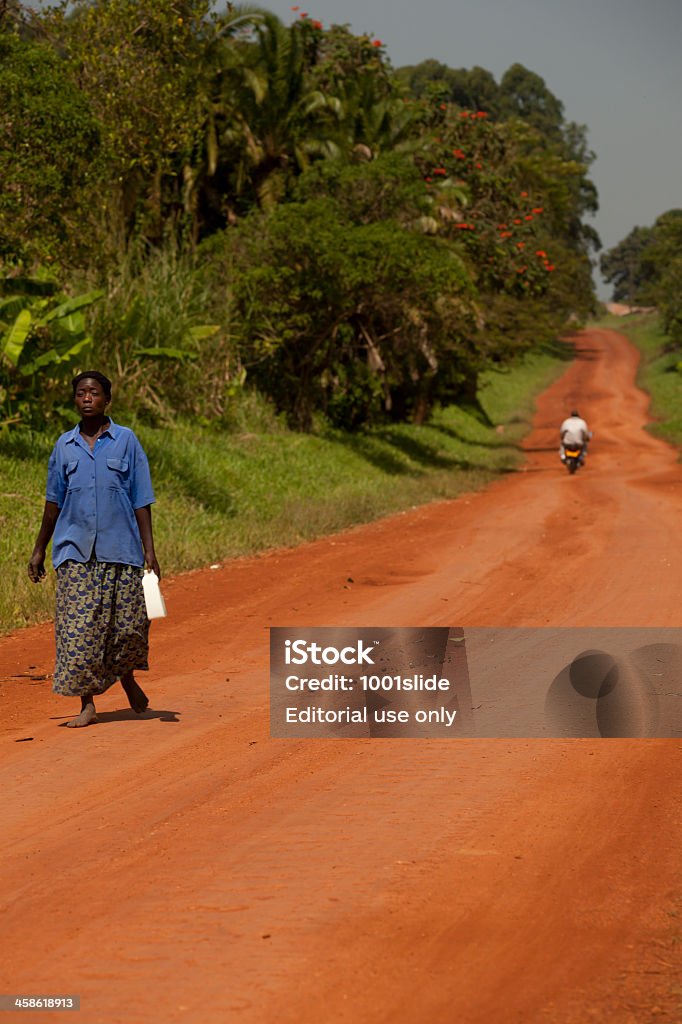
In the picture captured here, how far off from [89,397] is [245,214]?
22.3 metres

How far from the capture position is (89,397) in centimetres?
692

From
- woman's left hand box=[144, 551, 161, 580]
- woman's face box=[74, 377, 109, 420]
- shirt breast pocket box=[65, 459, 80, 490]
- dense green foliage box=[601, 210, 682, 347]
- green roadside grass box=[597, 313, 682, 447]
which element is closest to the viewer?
woman's face box=[74, 377, 109, 420]

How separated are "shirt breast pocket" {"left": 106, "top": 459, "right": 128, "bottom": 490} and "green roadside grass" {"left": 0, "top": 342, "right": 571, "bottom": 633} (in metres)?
4.12

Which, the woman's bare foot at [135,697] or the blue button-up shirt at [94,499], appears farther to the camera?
the woman's bare foot at [135,697]

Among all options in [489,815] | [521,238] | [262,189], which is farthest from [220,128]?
[489,815]

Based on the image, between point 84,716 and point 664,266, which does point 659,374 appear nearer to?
point 664,266

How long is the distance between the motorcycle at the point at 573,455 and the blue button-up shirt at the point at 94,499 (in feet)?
71.8

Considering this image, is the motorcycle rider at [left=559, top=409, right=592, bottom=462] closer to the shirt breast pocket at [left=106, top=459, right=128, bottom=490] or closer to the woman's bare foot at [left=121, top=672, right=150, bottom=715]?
the woman's bare foot at [left=121, top=672, right=150, bottom=715]

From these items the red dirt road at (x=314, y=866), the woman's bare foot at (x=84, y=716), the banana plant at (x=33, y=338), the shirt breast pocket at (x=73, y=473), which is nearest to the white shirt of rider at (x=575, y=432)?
the banana plant at (x=33, y=338)

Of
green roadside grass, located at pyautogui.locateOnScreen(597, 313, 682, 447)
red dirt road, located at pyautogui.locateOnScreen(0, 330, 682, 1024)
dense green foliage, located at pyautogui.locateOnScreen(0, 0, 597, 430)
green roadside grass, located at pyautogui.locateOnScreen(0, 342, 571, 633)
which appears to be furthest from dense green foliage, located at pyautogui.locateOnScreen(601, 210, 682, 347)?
red dirt road, located at pyautogui.locateOnScreen(0, 330, 682, 1024)

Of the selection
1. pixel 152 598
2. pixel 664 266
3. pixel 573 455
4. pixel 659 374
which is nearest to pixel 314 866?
pixel 152 598

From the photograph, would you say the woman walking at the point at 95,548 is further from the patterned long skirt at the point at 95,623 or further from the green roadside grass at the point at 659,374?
the green roadside grass at the point at 659,374

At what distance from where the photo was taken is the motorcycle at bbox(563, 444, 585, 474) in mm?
28172

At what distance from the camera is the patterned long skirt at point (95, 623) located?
6.99m
